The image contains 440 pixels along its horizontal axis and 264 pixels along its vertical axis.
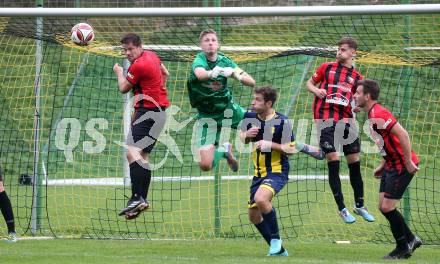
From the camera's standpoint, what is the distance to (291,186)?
16.9 meters

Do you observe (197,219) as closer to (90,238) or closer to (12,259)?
(90,238)

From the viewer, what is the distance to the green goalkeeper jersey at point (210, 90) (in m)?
10.4

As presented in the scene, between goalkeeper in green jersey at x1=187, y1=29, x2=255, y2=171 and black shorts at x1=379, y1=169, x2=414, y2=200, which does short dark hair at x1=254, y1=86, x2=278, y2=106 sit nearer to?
goalkeeper in green jersey at x1=187, y1=29, x2=255, y2=171

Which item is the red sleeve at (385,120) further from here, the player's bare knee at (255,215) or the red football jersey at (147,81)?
the red football jersey at (147,81)

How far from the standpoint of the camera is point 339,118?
36.1ft

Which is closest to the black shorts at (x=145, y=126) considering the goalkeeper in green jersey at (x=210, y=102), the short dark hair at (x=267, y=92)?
the goalkeeper in green jersey at (x=210, y=102)

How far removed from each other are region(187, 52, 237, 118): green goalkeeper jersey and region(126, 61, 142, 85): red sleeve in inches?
24.9

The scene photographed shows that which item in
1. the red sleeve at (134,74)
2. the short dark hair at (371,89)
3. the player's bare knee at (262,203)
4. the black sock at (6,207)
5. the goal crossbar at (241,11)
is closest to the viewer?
the player's bare knee at (262,203)

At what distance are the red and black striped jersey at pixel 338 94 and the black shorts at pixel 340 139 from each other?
0.14 m

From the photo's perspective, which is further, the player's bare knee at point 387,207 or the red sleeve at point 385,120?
the player's bare knee at point 387,207

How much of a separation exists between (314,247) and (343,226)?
2.10 metres

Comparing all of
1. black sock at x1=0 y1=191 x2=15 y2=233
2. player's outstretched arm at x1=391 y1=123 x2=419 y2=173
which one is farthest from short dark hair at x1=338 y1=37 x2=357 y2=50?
black sock at x1=0 y1=191 x2=15 y2=233

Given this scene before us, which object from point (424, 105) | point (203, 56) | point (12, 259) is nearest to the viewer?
point (12, 259)

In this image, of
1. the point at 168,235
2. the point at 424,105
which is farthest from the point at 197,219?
the point at 424,105
